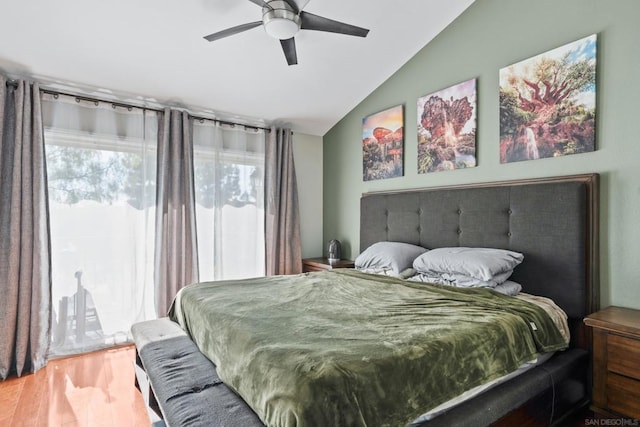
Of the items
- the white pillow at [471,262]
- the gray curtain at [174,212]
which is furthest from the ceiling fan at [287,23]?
the white pillow at [471,262]

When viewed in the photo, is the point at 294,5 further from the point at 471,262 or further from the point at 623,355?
the point at 623,355

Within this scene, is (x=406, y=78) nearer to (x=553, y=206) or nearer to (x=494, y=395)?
(x=553, y=206)

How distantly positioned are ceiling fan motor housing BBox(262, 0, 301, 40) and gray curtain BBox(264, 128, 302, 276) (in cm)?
188

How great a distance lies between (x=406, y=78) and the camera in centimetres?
339

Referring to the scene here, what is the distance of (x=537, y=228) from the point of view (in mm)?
2289

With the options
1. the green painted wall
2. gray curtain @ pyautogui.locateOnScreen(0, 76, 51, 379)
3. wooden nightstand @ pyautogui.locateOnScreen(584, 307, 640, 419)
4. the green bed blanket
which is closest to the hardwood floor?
gray curtain @ pyautogui.locateOnScreen(0, 76, 51, 379)

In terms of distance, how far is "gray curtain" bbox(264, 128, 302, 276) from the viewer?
398 cm

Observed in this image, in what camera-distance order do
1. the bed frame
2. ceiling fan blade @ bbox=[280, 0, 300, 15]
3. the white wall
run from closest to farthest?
the bed frame, ceiling fan blade @ bbox=[280, 0, 300, 15], the white wall

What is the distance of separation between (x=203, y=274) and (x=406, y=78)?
117 inches

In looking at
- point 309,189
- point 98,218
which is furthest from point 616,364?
point 98,218

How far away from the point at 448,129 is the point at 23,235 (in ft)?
11.9

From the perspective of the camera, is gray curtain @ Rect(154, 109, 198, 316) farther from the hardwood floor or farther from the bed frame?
the bed frame

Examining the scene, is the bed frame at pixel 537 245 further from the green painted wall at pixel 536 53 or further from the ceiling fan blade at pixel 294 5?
the ceiling fan blade at pixel 294 5

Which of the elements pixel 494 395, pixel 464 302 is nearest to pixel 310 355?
pixel 494 395
